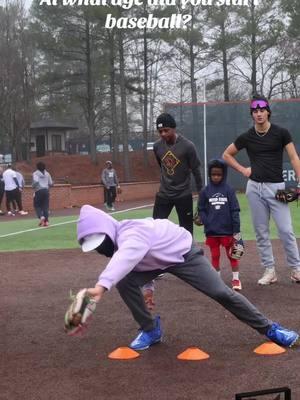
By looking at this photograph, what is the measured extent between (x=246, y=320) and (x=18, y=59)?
118 ft

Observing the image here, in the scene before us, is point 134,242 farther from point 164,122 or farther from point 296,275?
point 296,275

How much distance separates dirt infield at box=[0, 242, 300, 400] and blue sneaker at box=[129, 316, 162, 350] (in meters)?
0.07

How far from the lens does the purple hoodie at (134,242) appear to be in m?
4.12

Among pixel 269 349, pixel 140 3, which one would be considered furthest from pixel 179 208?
pixel 140 3

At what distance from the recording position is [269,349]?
192 inches

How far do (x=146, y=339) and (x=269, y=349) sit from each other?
0.92 m

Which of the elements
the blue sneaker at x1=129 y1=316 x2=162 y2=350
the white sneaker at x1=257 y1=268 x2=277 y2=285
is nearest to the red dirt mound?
the white sneaker at x1=257 y1=268 x2=277 y2=285

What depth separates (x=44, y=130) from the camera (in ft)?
178

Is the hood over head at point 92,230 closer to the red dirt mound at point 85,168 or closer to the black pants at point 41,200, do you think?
the black pants at point 41,200

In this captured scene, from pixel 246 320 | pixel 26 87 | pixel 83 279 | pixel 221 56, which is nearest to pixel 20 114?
pixel 26 87

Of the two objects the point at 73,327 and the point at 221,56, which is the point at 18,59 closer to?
the point at 221,56

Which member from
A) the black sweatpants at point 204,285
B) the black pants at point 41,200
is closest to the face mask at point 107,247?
the black sweatpants at point 204,285

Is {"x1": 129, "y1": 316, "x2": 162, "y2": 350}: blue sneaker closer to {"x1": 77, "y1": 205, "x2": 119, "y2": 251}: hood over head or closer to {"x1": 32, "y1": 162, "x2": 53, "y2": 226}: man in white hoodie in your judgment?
{"x1": 77, "y1": 205, "x2": 119, "y2": 251}: hood over head

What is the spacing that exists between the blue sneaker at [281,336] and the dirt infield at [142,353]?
0.33 ft
